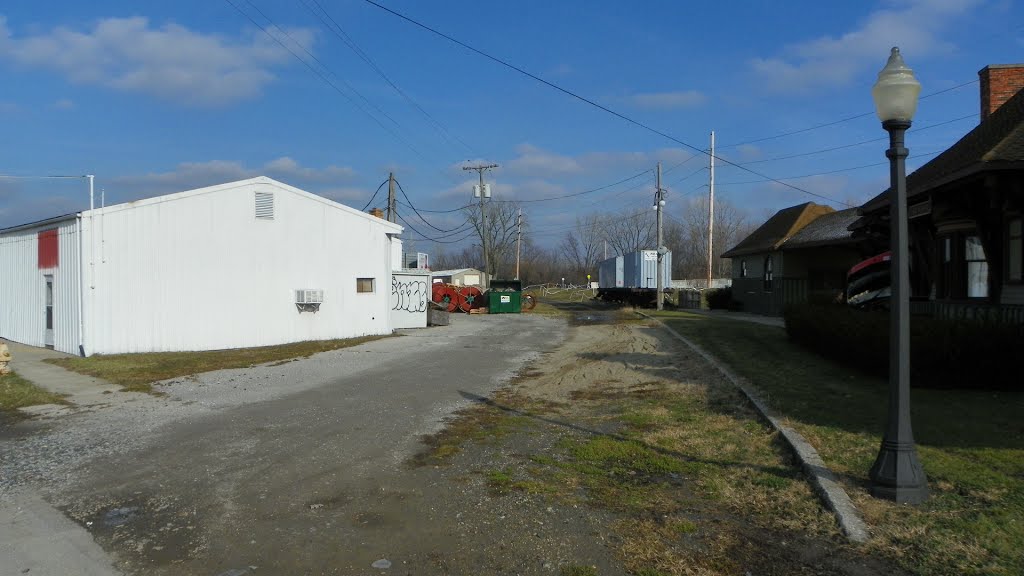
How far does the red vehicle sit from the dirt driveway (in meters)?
7.82

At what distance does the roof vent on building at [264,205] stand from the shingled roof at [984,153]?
15.7 metres

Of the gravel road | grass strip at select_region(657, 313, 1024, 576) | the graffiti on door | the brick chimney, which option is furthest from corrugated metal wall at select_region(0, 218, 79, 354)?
the brick chimney

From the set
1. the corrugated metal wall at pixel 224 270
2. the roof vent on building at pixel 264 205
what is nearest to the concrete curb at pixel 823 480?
the corrugated metal wall at pixel 224 270

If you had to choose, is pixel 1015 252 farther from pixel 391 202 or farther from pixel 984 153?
pixel 391 202

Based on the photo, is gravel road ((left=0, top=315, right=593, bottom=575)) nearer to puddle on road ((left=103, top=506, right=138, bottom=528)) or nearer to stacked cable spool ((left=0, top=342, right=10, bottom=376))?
puddle on road ((left=103, top=506, right=138, bottom=528))

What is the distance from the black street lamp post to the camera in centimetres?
570

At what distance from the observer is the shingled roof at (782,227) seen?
3516 centimetres

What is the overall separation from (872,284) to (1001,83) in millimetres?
5329

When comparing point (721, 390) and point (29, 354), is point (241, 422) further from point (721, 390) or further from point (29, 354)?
point (29, 354)

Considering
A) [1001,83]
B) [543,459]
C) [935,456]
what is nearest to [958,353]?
[935,456]

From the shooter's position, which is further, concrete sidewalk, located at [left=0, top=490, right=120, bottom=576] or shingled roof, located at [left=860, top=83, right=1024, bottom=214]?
shingled roof, located at [left=860, top=83, right=1024, bottom=214]

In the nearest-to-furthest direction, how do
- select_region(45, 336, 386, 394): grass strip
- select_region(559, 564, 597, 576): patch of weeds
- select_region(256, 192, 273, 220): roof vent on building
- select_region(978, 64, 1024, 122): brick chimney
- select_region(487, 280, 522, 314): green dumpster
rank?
1. select_region(559, 564, 597, 576): patch of weeds
2. select_region(45, 336, 386, 394): grass strip
3. select_region(978, 64, 1024, 122): brick chimney
4. select_region(256, 192, 273, 220): roof vent on building
5. select_region(487, 280, 522, 314): green dumpster

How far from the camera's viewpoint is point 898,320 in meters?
5.99

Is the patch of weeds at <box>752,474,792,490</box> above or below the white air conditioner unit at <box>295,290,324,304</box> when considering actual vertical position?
below
